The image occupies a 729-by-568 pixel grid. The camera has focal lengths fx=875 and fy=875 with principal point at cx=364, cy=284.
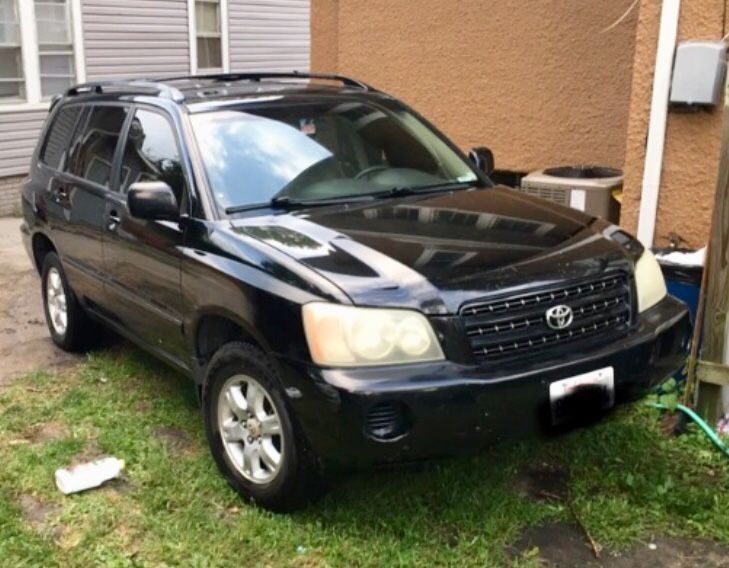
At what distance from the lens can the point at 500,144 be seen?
768 cm

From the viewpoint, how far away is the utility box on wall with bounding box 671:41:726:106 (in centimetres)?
479

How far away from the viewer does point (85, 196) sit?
5020mm

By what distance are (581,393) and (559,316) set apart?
30 cm

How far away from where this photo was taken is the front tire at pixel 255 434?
11.0 feet

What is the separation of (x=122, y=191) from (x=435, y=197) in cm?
169

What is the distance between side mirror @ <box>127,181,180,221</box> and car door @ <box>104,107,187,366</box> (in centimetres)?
9

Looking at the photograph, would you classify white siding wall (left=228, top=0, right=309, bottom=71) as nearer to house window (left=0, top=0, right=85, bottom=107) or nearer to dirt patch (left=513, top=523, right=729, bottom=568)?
house window (left=0, top=0, right=85, bottom=107)

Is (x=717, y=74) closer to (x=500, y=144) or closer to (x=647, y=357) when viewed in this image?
(x=647, y=357)

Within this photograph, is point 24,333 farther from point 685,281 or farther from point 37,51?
point 37,51

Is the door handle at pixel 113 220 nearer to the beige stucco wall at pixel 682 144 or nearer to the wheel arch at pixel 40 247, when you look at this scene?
the wheel arch at pixel 40 247

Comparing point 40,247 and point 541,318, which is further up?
point 541,318

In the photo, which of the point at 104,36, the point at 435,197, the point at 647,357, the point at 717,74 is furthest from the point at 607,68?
the point at 104,36

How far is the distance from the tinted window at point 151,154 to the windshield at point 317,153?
19cm

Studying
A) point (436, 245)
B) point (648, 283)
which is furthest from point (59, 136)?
point (648, 283)
